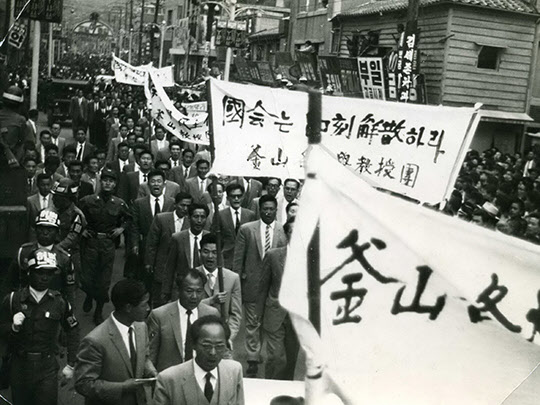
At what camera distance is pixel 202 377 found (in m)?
3.94

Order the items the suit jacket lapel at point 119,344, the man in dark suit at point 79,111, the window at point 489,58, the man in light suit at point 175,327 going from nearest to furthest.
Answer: the suit jacket lapel at point 119,344
the man in light suit at point 175,327
the man in dark suit at point 79,111
the window at point 489,58

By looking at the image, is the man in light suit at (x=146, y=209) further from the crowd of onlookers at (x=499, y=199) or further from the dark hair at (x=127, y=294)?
the dark hair at (x=127, y=294)

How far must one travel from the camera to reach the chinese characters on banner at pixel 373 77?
13.4m

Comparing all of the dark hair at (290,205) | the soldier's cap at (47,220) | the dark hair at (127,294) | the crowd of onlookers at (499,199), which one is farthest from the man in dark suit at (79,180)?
the dark hair at (127,294)

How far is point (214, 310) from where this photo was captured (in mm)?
5051

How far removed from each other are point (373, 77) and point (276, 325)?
8021 mm

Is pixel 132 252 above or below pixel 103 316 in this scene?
above

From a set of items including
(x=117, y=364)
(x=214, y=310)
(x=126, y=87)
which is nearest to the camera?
(x=117, y=364)

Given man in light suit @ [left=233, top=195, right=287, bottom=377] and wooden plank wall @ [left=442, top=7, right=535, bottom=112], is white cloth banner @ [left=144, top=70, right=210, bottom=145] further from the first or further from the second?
wooden plank wall @ [left=442, top=7, right=535, bottom=112]

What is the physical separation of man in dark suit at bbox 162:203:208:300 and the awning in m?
15.8

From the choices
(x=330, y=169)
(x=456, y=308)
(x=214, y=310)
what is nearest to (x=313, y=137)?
(x=330, y=169)

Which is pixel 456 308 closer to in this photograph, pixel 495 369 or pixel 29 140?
pixel 495 369

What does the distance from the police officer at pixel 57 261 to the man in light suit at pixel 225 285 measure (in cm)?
107

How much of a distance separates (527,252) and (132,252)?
614cm
